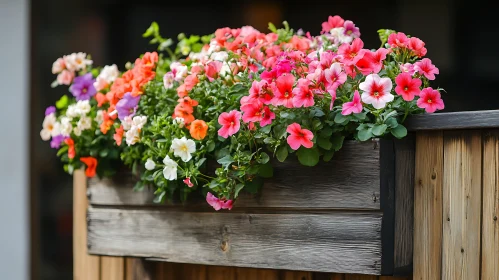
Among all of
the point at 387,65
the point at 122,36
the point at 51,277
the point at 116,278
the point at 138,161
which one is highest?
the point at 122,36

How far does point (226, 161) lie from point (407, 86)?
505 mm

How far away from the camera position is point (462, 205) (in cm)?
178

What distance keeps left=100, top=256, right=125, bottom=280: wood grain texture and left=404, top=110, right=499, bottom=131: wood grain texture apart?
1160 mm

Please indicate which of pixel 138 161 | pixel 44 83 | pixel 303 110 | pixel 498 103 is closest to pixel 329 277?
pixel 303 110

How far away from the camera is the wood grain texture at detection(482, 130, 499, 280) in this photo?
1728 millimetres

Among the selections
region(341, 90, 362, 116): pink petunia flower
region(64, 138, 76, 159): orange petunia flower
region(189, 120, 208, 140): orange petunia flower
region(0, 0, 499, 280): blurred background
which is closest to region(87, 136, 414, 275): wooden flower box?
region(341, 90, 362, 116): pink petunia flower

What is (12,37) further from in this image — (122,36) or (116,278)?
(116,278)

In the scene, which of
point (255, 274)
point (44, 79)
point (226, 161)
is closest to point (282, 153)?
point (226, 161)

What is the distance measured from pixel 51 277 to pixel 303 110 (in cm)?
238

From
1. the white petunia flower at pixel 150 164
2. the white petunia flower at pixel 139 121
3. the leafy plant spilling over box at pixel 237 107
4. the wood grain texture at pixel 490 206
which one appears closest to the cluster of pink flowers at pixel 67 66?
the leafy plant spilling over box at pixel 237 107

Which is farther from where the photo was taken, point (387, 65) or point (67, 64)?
point (67, 64)

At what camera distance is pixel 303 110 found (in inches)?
74.2

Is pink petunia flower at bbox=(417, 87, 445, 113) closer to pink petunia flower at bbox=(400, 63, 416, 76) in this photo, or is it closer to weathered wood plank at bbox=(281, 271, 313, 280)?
pink petunia flower at bbox=(400, 63, 416, 76)

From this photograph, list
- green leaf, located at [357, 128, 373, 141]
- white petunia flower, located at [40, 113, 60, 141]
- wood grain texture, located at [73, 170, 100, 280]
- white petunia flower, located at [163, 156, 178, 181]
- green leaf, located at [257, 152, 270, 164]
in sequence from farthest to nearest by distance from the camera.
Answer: wood grain texture, located at [73, 170, 100, 280], white petunia flower, located at [40, 113, 60, 141], white petunia flower, located at [163, 156, 178, 181], green leaf, located at [257, 152, 270, 164], green leaf, located at [357, 128, 373, 141]
